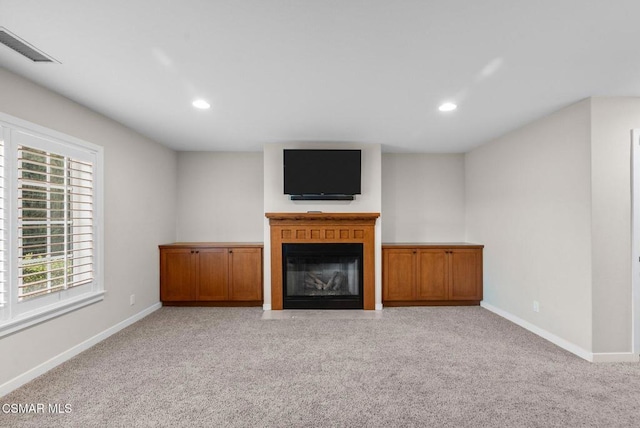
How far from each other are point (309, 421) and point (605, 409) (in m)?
2.08

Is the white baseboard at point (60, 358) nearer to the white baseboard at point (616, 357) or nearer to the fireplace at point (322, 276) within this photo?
the fireplace at point (322, 276)

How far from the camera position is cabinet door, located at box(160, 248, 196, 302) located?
15.3 feet

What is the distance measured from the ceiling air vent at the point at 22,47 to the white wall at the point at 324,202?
273cm

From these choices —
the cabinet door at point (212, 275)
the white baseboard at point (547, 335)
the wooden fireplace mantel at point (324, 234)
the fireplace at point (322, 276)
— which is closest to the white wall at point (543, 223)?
the white baseboard at point (547, 335)

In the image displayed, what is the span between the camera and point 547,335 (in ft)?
11.1

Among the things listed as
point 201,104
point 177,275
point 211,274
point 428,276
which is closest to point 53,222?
point 201,104

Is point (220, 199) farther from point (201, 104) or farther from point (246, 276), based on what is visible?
point (201, 104)

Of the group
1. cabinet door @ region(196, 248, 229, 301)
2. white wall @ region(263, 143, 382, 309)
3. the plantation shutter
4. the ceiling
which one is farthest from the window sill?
white wall @ region(263, 143, 382, 309)

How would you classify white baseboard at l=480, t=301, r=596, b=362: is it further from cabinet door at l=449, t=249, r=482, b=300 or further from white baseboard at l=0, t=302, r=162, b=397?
white baseboard at l=0, t=302, r=162, b=397

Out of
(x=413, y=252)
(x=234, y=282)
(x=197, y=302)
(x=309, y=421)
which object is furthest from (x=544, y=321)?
(x=197, y=302)

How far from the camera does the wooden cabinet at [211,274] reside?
4.66 m

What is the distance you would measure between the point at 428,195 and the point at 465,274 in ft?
4.77

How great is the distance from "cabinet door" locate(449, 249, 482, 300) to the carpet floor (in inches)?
38.9

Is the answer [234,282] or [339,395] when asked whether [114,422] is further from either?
[234,282]
